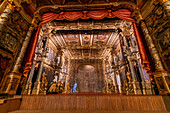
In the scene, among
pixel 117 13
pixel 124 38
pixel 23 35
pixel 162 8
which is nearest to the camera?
pixel 162 8

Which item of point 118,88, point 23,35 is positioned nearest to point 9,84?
point 23,35

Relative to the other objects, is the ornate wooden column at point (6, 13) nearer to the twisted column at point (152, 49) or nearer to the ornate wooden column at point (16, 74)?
the ornate wooden column at point (16, 74)

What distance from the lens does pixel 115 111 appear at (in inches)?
92.2

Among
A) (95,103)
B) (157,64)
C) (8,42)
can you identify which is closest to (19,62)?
(8,42)

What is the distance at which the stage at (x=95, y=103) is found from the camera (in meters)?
2.44

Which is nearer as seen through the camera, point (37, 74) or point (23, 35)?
point (23, 35)

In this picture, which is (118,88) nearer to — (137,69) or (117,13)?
(137,69)

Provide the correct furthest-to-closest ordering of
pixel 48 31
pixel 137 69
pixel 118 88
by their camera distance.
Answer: pixel 118 88, pixel 48 31, pixel 137 69

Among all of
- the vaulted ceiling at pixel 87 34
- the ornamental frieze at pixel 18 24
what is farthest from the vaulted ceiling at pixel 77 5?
the vaulted ceiling at pixel 87 34

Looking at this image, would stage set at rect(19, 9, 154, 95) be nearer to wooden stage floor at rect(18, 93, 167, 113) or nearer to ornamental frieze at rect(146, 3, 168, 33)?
ornamental frieze at rect(146, 3, 168, 33)

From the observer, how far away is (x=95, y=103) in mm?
2543

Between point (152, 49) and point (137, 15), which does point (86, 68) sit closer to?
point (137, 15)

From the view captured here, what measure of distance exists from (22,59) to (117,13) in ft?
17.3

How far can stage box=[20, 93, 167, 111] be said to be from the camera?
2438 mm
